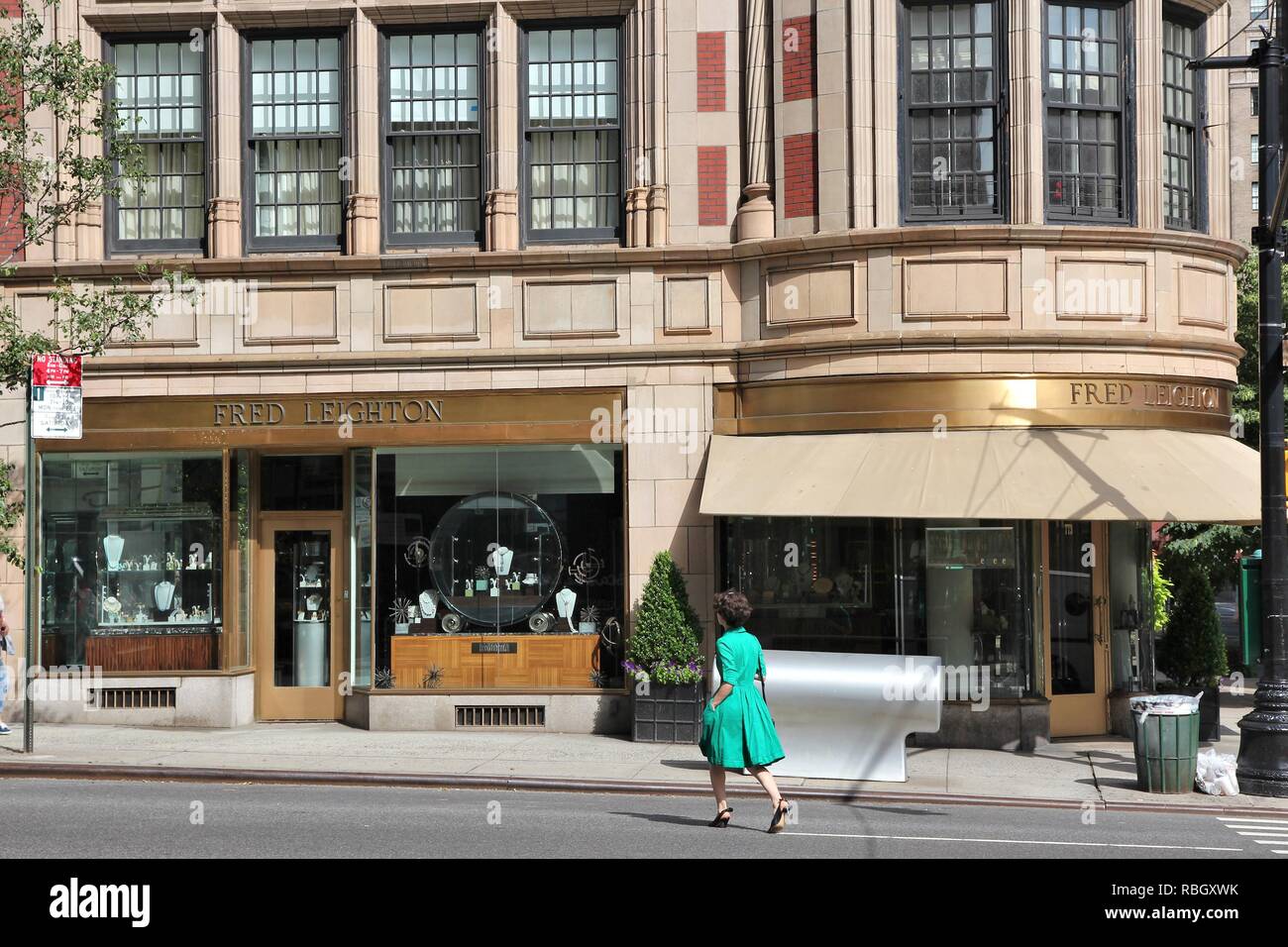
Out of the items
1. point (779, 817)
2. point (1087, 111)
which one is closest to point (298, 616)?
point (779, 817)

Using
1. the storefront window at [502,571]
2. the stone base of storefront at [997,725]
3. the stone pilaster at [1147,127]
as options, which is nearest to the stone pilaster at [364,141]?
the storefront window at [502,571]

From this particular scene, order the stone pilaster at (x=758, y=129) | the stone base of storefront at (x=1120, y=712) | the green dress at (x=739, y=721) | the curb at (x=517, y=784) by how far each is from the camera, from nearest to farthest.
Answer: the green dress at (x=739, y=721) → the curb at (x=517, y=784) → the stone base of storefront at (x=1120, y=712) → the stone pilaster at (x=758, y=129)

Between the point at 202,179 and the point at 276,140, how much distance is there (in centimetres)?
106

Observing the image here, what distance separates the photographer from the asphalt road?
1020cm

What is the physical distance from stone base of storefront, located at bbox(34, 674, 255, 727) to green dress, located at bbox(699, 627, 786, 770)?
840 cm

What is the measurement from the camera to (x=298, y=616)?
712 inches

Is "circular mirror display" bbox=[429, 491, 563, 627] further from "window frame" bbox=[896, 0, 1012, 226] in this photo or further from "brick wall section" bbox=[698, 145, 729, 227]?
"window frame" bbox=[896, 0, 1012, 226]

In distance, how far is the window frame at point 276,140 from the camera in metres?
17.8

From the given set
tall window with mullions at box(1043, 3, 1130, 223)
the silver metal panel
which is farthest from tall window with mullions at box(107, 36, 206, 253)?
tall window with mullions at box(1043, 3, 1130, 223)

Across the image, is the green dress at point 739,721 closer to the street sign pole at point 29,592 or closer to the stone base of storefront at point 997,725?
the stone base of storefront at point 997,725

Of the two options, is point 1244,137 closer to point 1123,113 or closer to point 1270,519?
point 1123,113

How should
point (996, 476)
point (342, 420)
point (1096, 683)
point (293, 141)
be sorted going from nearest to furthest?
point (996, 476)
point (1096, 683)
point (342, 420)
point (293, 141)

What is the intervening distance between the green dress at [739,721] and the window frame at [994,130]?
709 cm
